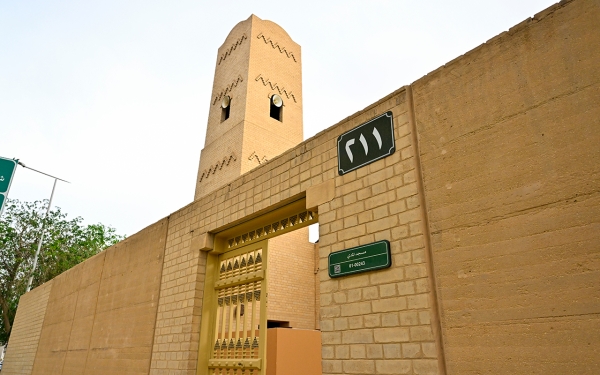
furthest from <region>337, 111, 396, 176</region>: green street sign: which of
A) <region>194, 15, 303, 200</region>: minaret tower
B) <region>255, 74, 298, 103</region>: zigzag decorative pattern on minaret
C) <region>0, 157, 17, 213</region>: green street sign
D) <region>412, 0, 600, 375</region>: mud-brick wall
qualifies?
<region>255, 74, 298, 103</region>: zigzag decorative pattern on minaret

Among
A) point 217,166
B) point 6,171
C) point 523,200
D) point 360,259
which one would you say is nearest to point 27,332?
point 217,166

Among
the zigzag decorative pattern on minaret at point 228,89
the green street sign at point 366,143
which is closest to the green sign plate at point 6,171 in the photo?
the green street sign at point 366,143

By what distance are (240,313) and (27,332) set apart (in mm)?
12230

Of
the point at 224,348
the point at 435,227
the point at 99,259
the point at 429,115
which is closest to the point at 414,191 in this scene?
the point at 435,227

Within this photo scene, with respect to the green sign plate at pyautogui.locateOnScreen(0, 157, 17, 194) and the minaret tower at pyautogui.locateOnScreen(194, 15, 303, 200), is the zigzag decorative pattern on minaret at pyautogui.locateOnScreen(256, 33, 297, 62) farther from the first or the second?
the green sign plate at pyautogui.locateOnScreen(0, 157, 17, 194)

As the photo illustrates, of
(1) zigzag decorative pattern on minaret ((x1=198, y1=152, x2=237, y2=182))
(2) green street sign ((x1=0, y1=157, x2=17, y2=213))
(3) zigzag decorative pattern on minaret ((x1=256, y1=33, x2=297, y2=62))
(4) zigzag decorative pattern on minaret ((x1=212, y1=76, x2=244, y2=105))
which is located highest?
(3) zigzag decorative pattern on minaret ((x1=256, y1=33, x2=297, y2=62))

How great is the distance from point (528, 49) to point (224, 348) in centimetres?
488

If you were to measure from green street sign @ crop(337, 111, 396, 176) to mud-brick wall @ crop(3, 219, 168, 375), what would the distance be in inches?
168

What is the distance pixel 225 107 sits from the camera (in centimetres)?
1420

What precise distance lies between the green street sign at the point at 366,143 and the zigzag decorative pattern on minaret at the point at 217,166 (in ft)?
26.9

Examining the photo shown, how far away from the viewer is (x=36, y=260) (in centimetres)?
2183

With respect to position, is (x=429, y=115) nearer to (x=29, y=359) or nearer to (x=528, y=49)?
(x=528, y=49)

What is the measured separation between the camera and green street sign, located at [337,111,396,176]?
165 inches

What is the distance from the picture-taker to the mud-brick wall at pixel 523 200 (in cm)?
277
